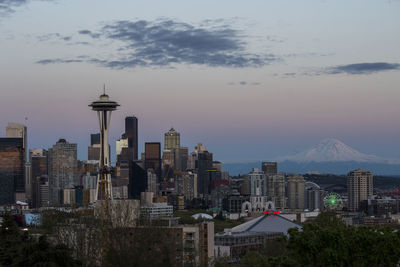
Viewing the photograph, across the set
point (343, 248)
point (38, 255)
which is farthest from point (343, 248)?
point (38, 255)

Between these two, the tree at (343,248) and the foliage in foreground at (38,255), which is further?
the foliage in foreground at (38,255)

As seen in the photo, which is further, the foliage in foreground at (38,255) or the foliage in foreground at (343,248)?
the foliage in foreground at (38,255)

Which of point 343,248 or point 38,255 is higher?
point 343,248

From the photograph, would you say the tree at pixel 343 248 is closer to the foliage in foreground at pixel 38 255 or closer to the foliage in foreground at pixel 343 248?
the foliage in foreground at pixel 343 248

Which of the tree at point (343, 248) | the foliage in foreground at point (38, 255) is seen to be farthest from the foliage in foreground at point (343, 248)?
the foliage in foreground at point (38, 255)

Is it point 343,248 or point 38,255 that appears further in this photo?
point 38,255

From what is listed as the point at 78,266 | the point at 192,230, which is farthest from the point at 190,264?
the point at 192,230

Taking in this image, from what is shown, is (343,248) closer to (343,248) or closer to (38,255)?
(343,248)

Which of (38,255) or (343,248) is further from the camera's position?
(38,255)

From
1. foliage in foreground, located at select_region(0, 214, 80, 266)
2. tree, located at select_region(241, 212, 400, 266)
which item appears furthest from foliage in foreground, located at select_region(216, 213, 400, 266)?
foliage in foreground, located at select_region(0, 214, 80, 266)

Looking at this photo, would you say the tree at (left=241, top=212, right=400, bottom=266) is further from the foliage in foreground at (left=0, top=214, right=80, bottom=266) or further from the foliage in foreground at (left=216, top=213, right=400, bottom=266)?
the foliage in foreground at (left=0, top=214, right=80, bottom=266)

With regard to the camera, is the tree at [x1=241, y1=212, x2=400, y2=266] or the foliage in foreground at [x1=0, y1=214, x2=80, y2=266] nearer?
the tree at [x1=241, y1=212, x2=400, y2=266]

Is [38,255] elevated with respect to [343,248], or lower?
lower

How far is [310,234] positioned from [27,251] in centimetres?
908
